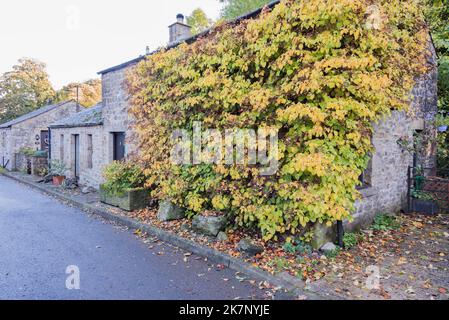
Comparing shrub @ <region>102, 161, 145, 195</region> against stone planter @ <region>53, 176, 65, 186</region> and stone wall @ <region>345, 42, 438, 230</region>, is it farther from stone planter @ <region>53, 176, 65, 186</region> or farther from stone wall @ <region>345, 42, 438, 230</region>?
stone planter @ <region>53, 176, 65, 186</region>

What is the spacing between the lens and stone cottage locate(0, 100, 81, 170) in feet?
78.0

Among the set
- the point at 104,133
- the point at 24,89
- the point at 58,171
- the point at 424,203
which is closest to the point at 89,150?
the point at 104,133

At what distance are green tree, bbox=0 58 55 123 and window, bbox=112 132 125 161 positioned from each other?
2701 cm

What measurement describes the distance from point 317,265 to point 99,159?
999 centimetres

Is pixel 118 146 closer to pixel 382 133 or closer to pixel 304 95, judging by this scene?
pixel 304 95

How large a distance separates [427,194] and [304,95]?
6098mm

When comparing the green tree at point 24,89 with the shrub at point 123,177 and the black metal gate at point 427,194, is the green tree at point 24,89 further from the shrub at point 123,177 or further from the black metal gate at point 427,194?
the black metal gate at point 427,194

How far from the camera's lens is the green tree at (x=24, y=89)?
35.2 m


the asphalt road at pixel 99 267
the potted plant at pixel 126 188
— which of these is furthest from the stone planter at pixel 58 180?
the asphalt road at pixel 99 267

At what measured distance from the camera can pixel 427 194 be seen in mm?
9141

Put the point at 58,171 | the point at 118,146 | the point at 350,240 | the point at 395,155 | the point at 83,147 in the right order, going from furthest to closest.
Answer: the point at 58,171, the point at 83,147, the point at 118,146, the point at 395,155, the point at 350,240

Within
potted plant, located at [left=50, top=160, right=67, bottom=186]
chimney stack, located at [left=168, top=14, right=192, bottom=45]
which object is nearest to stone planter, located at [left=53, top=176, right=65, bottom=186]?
potted plant, located at [left=50, top=160, right=67, bottom=186]

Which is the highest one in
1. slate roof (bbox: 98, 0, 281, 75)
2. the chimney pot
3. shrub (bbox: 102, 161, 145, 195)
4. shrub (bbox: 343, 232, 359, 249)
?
the chimney pot
